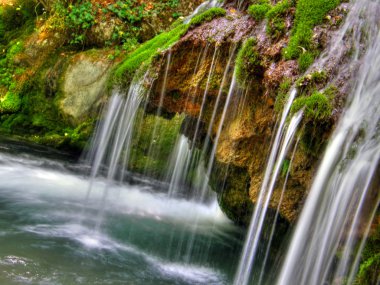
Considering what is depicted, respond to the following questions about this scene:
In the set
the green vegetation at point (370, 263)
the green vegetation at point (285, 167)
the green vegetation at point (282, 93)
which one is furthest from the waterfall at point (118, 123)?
the green vegetation at point (370, 263)

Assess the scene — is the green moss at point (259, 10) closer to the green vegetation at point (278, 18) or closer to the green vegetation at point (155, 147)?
the green vegetation at point (278, 18)

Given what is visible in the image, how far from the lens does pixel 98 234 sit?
5918 mm

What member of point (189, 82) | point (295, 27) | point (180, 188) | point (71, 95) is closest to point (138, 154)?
point (180, 188)

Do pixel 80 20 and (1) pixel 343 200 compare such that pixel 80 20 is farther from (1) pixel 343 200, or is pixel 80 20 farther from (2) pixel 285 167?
(1) pixel 343 200

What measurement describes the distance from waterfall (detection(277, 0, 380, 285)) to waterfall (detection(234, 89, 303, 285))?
0.39 metres

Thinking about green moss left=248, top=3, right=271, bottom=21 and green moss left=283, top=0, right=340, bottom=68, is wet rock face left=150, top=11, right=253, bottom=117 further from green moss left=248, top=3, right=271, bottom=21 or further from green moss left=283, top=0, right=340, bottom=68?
green moss left=283, top=0, right=340, bottom=68

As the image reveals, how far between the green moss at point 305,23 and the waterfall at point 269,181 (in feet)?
1.88

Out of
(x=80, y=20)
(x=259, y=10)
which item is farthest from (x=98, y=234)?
(x=80, y=20)

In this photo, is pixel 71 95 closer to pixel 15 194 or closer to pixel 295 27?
pixel 15 194

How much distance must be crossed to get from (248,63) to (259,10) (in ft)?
2.69

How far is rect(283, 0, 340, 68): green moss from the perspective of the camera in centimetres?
455

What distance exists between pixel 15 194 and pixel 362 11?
5.63 m

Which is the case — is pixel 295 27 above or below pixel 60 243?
above

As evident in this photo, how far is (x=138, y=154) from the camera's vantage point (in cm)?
963
